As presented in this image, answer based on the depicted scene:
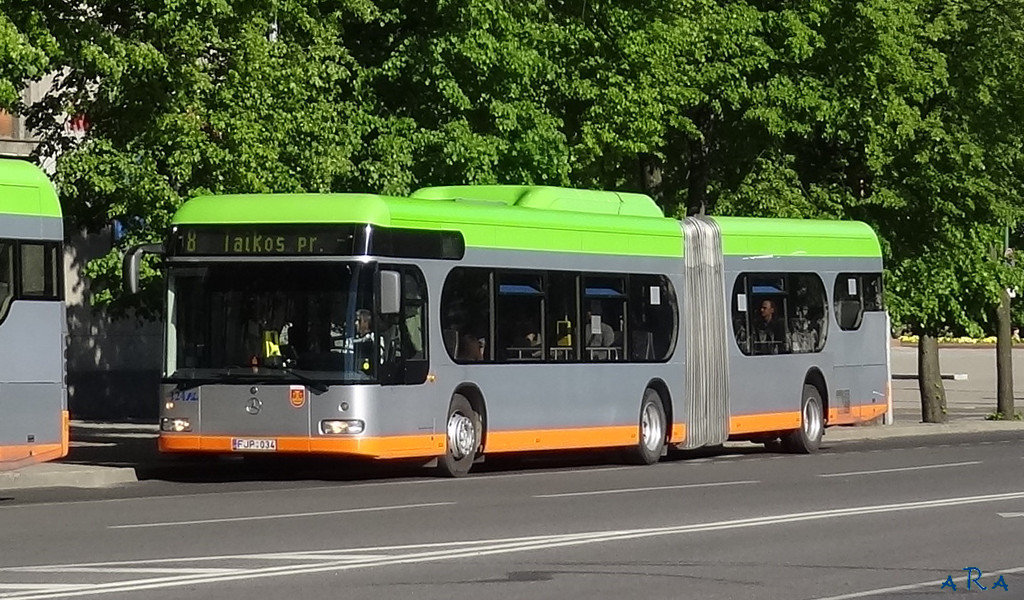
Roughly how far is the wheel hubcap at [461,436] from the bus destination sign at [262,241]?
7.77 feet

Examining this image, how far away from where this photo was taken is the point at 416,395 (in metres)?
21.6

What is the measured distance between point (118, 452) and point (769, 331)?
8.67m

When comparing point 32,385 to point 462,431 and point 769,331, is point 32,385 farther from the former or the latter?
point 769,331

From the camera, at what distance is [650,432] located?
2609 centimetres

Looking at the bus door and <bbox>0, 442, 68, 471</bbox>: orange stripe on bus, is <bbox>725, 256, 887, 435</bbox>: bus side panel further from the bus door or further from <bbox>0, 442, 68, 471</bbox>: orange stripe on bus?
<bbox>0, 442, 68, 471</bbox>: orange stripe on bus

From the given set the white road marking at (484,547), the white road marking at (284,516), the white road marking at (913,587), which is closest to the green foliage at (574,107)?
the white road marking at (284,516)

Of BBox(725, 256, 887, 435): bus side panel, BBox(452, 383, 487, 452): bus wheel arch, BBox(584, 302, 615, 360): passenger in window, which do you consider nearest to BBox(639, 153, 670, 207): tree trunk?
BBox(725, 256, 887, 435): bus side panel

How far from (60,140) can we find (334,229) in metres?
7.87

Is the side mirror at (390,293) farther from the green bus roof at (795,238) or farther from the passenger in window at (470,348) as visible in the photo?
the green bus roof at (795,238)

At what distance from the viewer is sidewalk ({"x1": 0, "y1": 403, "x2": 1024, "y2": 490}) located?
2186 cm

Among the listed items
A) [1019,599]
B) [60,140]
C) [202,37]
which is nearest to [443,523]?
[1019,599]

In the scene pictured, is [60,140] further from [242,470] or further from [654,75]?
[654,75]

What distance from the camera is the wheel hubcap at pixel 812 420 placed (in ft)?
96.2

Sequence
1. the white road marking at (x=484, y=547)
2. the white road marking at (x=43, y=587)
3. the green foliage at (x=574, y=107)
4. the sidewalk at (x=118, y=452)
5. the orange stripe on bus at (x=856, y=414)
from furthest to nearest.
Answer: the orange stripe on bus at (x=856, y=414) < the green foliage at (x=574, y=107) < the sidewalk at (x=118, y=452) < the white road marking at (x=484, y=547) < the white road marking at (x=43, y=587)
